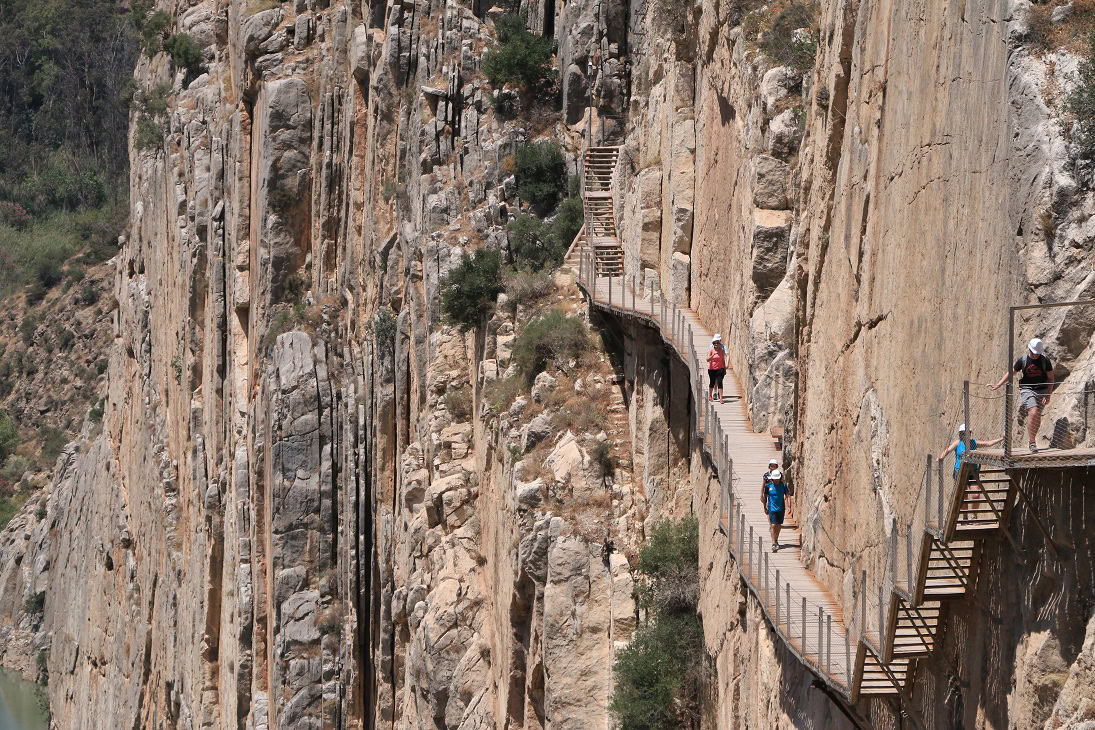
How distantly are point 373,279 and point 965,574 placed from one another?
31625mm

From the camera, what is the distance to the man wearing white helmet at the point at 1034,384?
1140 cm

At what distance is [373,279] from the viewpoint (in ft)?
143

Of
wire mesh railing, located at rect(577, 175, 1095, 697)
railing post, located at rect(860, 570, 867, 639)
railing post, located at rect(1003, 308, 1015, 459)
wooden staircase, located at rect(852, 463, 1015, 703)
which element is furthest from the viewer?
railing post, located at rect(860, 570, 867, 639)

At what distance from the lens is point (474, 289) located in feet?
114

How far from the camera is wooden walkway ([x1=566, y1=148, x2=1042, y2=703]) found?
12438 mm

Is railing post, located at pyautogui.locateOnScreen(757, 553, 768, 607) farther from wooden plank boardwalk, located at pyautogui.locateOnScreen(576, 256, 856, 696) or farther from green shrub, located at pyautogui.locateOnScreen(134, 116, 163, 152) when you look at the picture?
green shrub, located at pyautogui.locateOnScreen(134, 116, 163, 152)

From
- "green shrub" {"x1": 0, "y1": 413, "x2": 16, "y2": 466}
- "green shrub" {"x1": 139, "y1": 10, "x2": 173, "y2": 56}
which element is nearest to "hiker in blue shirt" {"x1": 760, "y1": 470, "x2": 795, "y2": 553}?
"green shrub" {"x1": 139, "y1": 10, "x2": 173, "y2": 56}

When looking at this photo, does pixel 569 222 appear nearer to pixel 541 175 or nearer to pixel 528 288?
pixel 541 175

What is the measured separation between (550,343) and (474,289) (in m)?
4.77

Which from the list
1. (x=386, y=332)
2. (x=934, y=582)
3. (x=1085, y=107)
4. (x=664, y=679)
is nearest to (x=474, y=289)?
(x=386, y=332)

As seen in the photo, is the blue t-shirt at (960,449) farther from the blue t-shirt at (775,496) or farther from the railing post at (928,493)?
the blue t-shirt at (775,496)

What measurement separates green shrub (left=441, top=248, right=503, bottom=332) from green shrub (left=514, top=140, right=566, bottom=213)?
191 centimetres

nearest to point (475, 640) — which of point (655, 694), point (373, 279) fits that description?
point (655, 694)

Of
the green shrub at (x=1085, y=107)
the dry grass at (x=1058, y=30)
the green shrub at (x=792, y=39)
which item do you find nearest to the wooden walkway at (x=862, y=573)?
the green shrub at (x=1085, y=107)
